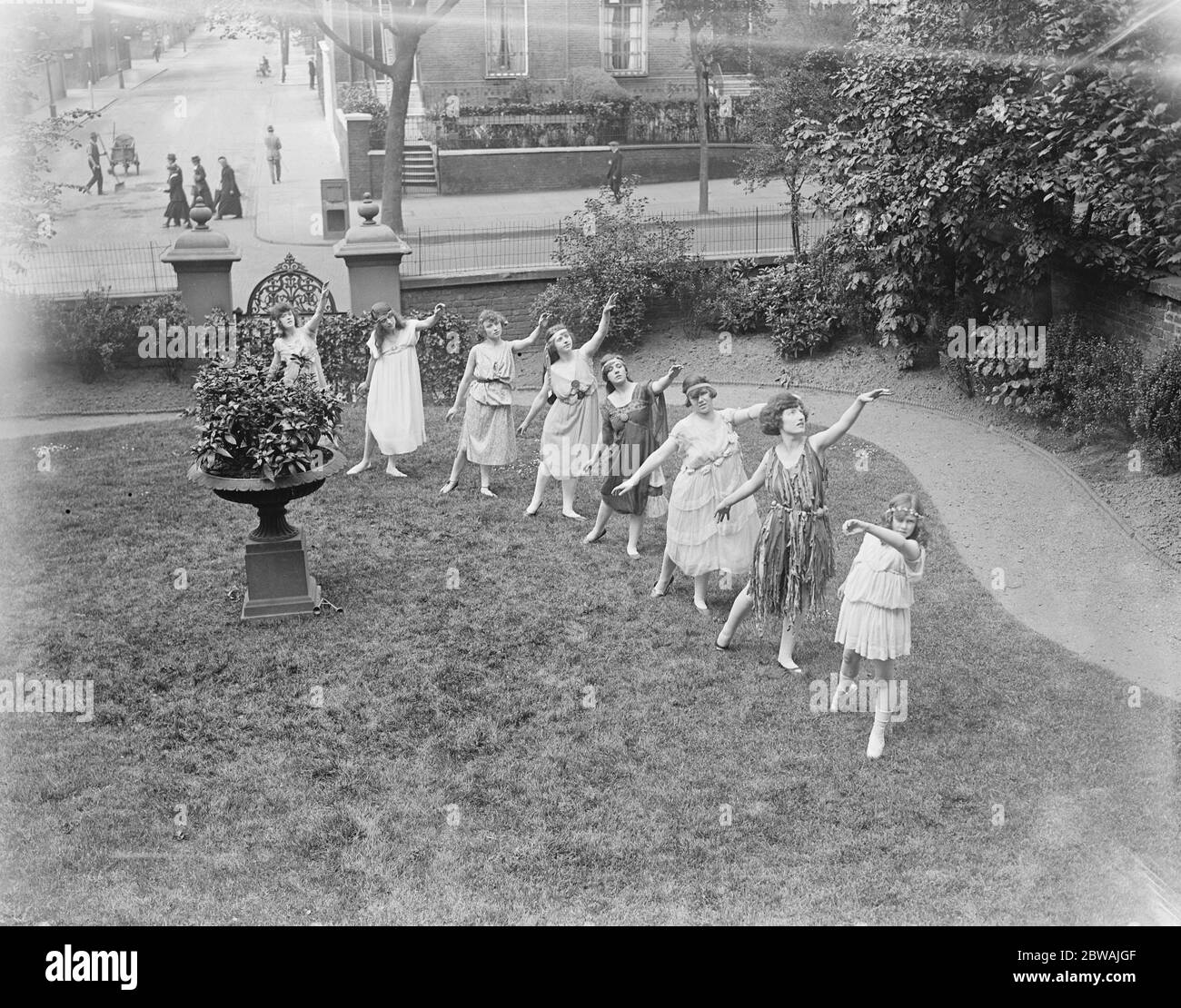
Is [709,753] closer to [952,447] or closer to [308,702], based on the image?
[308,702]

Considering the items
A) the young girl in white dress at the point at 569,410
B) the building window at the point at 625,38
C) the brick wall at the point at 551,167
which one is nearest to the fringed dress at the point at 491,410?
the young girl in white dress at the point at 569,410

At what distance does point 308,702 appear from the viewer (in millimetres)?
10109

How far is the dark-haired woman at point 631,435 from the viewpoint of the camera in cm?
1258

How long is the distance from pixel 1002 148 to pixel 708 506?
7.57 meters

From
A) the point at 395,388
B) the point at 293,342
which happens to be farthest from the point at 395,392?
the point at 293,342

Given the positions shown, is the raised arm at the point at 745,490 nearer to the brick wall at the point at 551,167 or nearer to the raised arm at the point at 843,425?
→ the raised arm at the point at 843,425

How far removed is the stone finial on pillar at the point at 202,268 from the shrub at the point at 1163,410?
1211cm

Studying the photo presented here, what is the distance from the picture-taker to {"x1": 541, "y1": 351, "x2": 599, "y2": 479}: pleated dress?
13500mm

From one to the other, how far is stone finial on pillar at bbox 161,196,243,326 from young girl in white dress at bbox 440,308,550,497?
21.5 feet

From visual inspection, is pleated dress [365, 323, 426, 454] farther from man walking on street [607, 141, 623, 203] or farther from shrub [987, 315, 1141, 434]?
man walking on street [607, 141, 623, 203]

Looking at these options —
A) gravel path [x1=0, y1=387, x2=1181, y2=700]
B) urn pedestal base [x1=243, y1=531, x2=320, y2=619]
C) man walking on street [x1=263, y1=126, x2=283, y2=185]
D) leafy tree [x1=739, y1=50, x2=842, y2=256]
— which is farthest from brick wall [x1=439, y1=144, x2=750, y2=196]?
urn pedestal base [x1=243, y1=531, x2=320, y2=619]

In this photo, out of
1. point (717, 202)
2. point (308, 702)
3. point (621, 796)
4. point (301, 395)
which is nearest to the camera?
point (621, 796)

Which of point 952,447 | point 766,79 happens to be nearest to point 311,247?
point 766,79

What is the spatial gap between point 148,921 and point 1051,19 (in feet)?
44.9
